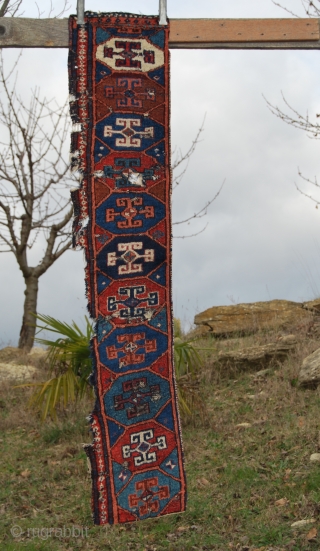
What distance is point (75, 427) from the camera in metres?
7.92

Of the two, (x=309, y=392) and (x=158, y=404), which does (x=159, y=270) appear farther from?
(x=309, y=392)

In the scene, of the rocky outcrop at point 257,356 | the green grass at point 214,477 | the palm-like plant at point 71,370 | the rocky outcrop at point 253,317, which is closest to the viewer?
the green grass at point 214,477

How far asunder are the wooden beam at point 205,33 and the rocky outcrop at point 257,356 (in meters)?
4.57

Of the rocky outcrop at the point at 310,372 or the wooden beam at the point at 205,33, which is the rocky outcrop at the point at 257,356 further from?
the wooden beam at the point at 205,33

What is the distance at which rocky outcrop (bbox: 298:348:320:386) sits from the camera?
7668mm

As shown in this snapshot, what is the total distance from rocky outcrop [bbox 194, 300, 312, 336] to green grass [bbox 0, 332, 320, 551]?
5.43 feet

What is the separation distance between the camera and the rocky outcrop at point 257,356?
8793 millimetres

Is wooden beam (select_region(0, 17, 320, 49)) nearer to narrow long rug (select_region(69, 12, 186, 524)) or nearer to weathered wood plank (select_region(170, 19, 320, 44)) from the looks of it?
weathered wood plank (select_region(170, 19, 320, 44))

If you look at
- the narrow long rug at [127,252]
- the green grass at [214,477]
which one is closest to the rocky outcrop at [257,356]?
the green grass at [214,477]

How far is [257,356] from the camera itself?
8828mm

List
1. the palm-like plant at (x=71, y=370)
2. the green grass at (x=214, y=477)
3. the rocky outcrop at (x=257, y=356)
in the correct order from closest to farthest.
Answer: the green grass at (x=214, y=477) < the palm-like plant at (x=71, y=370) < the rocky outcrop at (x=257, y=356)

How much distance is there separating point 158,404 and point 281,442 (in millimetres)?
1942

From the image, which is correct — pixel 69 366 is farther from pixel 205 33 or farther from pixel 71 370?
pixel 205 33

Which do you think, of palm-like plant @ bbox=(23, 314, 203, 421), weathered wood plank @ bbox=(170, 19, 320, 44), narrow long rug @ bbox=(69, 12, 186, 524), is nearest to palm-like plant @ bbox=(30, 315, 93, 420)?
palm-like plant @ bbox=(23, 314, 203, 421)
